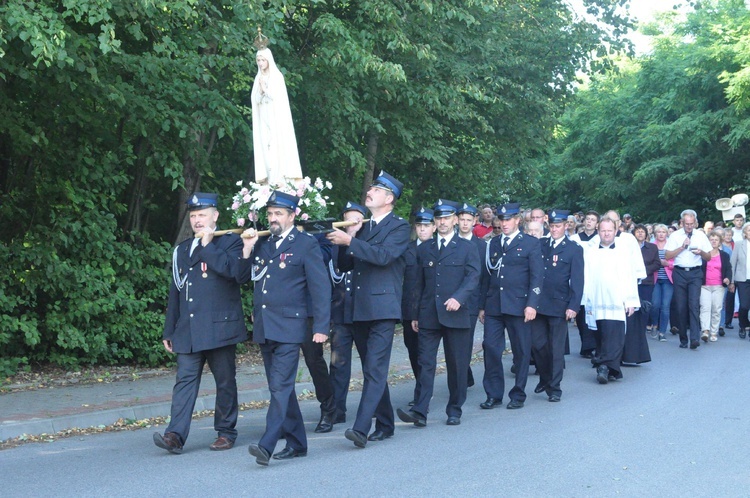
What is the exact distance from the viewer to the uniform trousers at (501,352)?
35.2 feet

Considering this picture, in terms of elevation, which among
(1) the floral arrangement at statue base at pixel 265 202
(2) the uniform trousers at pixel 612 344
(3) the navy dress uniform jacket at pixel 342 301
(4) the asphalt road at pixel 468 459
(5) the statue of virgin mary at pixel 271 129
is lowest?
(4) the asphalt road at pixel 468 459

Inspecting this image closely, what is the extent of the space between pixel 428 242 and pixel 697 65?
2975 cm

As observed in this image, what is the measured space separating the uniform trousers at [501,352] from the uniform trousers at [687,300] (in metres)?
6.35

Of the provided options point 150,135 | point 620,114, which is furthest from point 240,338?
point 620,114

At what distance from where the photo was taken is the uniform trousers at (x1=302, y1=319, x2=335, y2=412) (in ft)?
30.3

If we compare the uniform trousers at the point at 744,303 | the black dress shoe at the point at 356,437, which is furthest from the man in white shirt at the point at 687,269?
the black dress shoe at the point at 356,437

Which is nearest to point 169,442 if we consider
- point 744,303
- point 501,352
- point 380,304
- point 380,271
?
point 380,304

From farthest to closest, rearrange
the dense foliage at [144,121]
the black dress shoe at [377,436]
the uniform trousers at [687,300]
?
1. the uniform trousers at [687,300]
2. the dense foliage at [144,121]
3. the black dress shoe at [377,436]

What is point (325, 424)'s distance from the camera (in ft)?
30.7

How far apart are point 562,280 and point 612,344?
1219mm

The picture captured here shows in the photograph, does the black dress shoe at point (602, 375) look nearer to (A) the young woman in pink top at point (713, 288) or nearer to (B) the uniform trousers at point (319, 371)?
(B) the uniform trousers at point (319, 371)

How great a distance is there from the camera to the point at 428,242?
10023 mm

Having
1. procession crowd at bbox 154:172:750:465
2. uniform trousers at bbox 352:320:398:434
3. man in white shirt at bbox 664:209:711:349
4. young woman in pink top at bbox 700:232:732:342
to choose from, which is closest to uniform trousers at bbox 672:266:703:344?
man in white shirt at bbox 664:209:711:349

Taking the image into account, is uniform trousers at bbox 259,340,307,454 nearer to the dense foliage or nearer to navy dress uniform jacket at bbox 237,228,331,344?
navy dress uniform jacket at bbox 237,228,331,344
